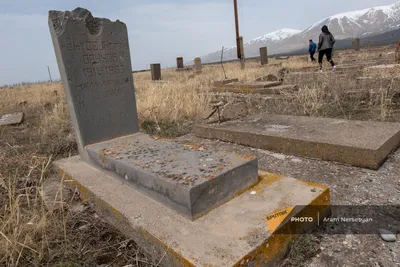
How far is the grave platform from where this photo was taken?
164 centimetres

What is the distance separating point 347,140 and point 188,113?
11.0ft

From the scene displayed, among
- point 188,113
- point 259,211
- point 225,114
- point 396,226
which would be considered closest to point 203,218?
point 259,211

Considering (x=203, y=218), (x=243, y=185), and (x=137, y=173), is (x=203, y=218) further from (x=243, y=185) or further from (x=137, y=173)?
(x=137, y=173)

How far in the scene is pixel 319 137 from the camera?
110 inches

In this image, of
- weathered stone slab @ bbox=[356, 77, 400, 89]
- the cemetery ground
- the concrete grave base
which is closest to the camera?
the concrete grave base

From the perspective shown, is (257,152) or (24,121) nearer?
(257,152)

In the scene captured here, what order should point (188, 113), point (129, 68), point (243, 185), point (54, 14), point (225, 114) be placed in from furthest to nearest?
point (188, 113) → point (225, 114) → point (129, 68) → point (54, 14) → point (243, 185)

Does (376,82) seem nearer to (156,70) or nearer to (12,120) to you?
(12,120)

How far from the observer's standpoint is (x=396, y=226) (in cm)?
172

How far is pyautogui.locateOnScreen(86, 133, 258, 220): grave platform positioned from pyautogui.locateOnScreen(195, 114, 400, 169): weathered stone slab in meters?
1.06

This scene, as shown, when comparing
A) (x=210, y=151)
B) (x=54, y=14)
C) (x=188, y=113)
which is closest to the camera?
(x=210, y=151)

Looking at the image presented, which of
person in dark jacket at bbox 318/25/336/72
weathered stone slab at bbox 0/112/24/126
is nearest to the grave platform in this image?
weathered stone slab at bbox 0/112/24/126

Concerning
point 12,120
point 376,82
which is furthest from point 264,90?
point 12,120

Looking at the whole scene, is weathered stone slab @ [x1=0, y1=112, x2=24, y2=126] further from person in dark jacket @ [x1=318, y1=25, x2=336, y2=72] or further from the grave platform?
person in dark jacket @ [x1=318, y1=25, x2=336, y2=72]
